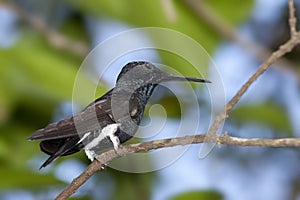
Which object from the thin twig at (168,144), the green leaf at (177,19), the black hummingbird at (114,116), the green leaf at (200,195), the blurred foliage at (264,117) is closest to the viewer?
the thin twig at (168,144)

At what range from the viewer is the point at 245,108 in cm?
175

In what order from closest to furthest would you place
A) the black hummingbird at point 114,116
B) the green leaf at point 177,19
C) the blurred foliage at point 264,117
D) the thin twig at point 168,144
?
the thin twig at point 168,144
the black hummingbird at point 114,116
the green leaf at point 177,19
the blurred foliage at point 264,117

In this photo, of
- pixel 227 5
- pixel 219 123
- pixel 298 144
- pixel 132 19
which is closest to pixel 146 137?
pixel 219 123

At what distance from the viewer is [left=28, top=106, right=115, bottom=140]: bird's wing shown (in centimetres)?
87

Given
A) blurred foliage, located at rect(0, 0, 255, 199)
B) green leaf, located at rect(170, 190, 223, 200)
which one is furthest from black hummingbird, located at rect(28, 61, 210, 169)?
green leaf, located at rect(170, 190, 223, 200)

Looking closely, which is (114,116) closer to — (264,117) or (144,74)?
(144,74)

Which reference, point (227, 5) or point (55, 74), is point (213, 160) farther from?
point (55, 74)

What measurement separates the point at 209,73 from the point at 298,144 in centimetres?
59

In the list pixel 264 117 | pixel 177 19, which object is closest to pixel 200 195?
pixel 264 117

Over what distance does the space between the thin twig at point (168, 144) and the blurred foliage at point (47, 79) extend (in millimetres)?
392

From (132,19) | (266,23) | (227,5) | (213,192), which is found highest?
(266,23)

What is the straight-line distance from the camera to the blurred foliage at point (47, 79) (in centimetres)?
149

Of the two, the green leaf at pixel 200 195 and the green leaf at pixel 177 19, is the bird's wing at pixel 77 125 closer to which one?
the green leaf at pixel 177 19

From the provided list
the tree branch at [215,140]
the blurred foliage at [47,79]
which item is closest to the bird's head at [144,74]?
the tree branch at [215,140]
